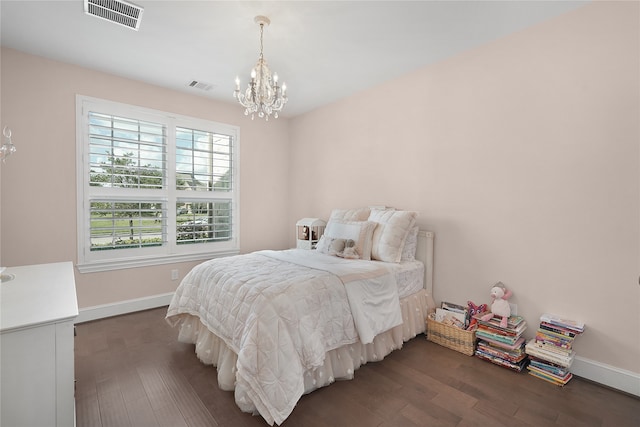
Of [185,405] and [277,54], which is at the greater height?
[277,54]

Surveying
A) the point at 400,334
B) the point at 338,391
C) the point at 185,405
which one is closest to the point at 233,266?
the point at 185,405

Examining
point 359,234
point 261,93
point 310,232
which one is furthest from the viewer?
point 310,232

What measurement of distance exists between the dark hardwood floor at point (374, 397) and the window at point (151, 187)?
1219 millimetres

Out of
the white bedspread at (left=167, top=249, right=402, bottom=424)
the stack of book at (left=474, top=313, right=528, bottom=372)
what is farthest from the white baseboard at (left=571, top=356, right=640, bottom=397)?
the white bedspread at (left=167, top=249, right=402, bottom=424)

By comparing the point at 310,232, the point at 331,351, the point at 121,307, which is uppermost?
the point at 310,232

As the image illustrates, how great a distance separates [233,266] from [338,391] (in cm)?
120

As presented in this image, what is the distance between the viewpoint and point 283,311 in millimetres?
1731

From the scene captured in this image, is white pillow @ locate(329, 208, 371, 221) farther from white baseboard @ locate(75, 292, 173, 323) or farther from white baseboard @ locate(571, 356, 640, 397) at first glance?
white baseboard @ locate(75, 292, 173, 323)

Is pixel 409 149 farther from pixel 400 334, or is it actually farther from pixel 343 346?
pixel 343 346

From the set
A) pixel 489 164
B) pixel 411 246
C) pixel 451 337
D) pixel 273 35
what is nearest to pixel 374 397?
pixel 451 337

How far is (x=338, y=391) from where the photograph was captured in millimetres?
1938

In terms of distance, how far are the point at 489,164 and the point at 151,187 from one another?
3565mm

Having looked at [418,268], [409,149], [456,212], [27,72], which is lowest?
[418,268]

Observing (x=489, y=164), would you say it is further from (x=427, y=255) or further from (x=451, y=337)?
(x=451, y=337)
